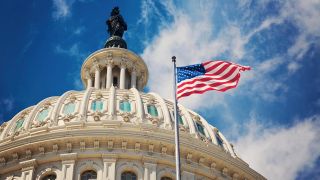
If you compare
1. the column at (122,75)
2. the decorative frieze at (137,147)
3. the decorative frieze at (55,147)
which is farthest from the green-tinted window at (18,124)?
the column at (122,75)

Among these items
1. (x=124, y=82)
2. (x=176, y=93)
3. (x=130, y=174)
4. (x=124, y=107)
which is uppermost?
(x=124, y=82)

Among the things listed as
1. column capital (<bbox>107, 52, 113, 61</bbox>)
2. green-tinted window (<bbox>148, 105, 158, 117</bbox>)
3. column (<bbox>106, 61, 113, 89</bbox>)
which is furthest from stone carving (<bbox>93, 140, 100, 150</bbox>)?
column capital (<bbox>107, 52, 113, 61</bbox>)

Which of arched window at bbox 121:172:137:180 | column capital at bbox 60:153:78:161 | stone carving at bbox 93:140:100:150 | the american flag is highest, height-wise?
stone carving at bbox 93:140:100:150

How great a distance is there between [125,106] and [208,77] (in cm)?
2108

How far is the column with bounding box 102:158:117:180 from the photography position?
161 ft

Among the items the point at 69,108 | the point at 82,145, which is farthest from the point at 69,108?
the point at 82,145

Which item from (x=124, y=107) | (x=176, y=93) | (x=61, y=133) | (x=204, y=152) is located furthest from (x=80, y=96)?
(x=176, y=93)

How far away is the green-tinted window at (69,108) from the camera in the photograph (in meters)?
56.1

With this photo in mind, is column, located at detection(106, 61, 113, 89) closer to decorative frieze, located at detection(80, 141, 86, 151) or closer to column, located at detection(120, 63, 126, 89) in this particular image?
column, located at detection(120, 63, 126, 89)

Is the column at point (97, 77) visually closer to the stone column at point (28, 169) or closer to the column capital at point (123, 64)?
the column capital at point (123, 64)

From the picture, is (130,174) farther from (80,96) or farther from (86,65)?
(86,65)

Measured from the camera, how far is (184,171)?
50500 mm

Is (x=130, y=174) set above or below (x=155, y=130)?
below

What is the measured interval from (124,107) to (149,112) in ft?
6.57
